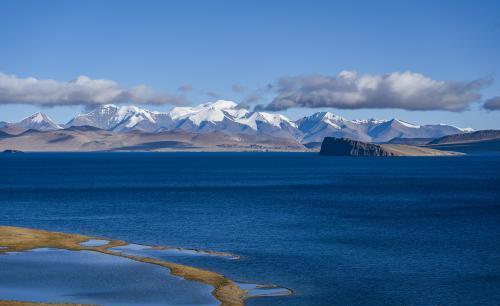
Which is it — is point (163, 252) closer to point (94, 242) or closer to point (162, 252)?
point (162, 252)

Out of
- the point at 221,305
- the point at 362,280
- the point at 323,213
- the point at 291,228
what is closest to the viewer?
the point at 221,305

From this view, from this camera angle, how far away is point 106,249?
225ft

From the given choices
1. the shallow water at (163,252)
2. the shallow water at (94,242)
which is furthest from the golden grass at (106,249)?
the shallow water at (163,252)

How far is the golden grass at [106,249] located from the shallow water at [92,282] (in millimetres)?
958

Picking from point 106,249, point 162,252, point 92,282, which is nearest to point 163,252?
point 162,252

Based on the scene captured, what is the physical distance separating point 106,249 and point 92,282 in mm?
15944

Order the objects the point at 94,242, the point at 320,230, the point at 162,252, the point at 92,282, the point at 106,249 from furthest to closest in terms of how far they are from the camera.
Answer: the point at 320,230
the point at 94,242
the point at 106,249
the point at 162,252
the point at 92,282

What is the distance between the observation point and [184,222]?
A: 92.1 metres

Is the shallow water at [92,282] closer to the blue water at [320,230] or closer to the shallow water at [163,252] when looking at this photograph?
the shallow water at [163,252]

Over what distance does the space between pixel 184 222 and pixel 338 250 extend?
30.4 meters

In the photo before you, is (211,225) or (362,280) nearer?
(362,280)

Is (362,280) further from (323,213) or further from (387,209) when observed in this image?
(387,209)

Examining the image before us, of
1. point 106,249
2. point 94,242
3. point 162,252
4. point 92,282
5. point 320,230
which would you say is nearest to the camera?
point 92,282

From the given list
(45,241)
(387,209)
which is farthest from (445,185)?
(45,241)
